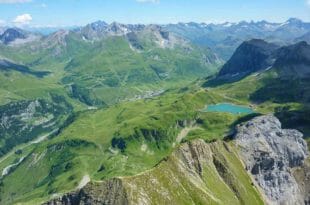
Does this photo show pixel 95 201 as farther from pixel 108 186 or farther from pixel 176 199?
pixel 176 199

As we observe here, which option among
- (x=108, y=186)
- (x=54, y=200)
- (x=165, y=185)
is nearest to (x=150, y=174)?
(x=165, y=185)

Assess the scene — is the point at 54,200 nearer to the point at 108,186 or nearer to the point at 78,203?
the point at 78,203

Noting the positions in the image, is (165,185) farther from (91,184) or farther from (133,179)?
(91,184)

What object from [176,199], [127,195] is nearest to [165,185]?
[176,199]

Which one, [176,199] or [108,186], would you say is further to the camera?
[176,199]

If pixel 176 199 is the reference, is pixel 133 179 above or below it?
above

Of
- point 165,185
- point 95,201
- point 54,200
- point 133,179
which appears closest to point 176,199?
point 165,185

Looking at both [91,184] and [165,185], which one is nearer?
[91,184]
